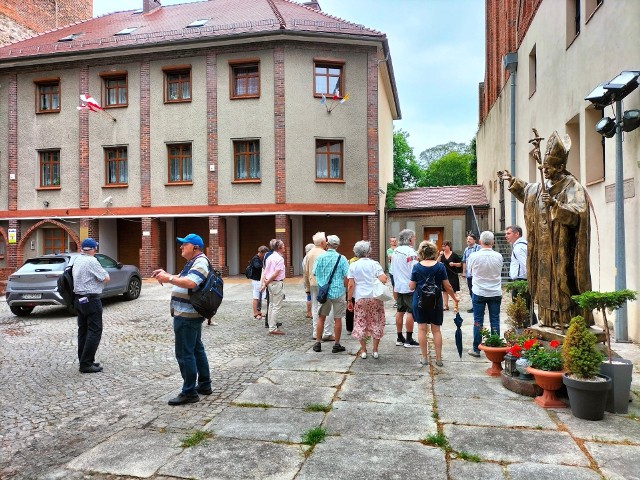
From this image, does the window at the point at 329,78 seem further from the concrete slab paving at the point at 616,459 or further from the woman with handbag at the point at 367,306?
the concrete slab paving at the point at 616,459

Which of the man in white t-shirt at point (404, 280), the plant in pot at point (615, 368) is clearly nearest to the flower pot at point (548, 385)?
the plant in pot at point (615, 368)

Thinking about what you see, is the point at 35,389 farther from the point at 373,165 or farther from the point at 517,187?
the point at 373,165

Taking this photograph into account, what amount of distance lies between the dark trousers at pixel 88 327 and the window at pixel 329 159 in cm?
1465

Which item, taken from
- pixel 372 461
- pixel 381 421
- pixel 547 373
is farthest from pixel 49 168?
pixel 547 373

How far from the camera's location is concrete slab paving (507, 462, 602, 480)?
3.30 metres

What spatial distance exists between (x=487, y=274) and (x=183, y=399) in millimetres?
4277

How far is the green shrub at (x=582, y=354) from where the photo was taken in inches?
169

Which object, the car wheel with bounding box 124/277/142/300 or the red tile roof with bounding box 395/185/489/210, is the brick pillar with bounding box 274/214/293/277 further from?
the car wheel with bounding box 124/277/142/300

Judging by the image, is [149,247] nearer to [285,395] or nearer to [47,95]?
[47,95]

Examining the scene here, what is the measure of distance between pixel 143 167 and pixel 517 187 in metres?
18.4

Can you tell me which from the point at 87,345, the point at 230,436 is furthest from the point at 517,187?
the point at 87,345

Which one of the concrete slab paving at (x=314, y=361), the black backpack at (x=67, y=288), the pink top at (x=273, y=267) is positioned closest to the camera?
the concrete slab paving at (x=314, y=361)

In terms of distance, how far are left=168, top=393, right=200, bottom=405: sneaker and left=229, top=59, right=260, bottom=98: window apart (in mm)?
17273

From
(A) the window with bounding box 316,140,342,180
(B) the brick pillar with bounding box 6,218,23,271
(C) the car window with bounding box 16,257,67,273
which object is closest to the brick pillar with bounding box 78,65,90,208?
(B) the brick pillar with bounding box 6,218,23,271
